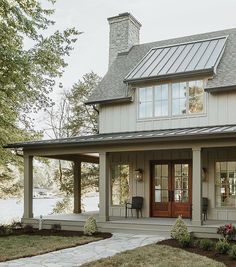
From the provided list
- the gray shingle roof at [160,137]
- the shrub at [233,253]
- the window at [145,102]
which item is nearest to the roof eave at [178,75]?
the window at [145,102]

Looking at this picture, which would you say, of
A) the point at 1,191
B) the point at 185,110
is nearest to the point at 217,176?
the point at 185,110

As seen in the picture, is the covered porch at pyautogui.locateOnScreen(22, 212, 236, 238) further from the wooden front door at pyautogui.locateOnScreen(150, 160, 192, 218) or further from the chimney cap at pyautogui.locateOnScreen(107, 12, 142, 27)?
the chimney cap at pyautogui.locateOnScreen(107, 12, 142, 27)

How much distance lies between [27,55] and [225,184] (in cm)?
761

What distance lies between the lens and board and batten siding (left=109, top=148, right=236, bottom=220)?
13141mm

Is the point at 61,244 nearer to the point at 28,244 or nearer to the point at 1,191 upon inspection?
the point at 28,244

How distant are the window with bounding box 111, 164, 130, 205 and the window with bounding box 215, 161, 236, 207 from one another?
329cm

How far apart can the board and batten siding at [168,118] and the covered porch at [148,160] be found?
2.66ft

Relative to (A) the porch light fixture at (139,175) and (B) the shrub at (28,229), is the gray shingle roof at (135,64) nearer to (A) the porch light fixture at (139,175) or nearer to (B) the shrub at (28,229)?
(A) the porch light fixture at (139,175)

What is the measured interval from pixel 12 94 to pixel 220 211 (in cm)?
789

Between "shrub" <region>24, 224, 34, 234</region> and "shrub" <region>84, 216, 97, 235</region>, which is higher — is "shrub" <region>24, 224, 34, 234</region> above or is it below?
below

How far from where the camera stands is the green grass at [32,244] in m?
8.99

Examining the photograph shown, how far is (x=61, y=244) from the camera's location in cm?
1019

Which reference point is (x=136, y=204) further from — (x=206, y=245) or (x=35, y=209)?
(x=35, y=209)

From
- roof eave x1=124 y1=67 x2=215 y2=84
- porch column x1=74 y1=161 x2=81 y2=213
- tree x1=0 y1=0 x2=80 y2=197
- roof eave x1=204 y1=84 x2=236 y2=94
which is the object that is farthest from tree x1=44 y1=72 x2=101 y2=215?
roof eave x1=204 y1=84 x2=236 y2=94
